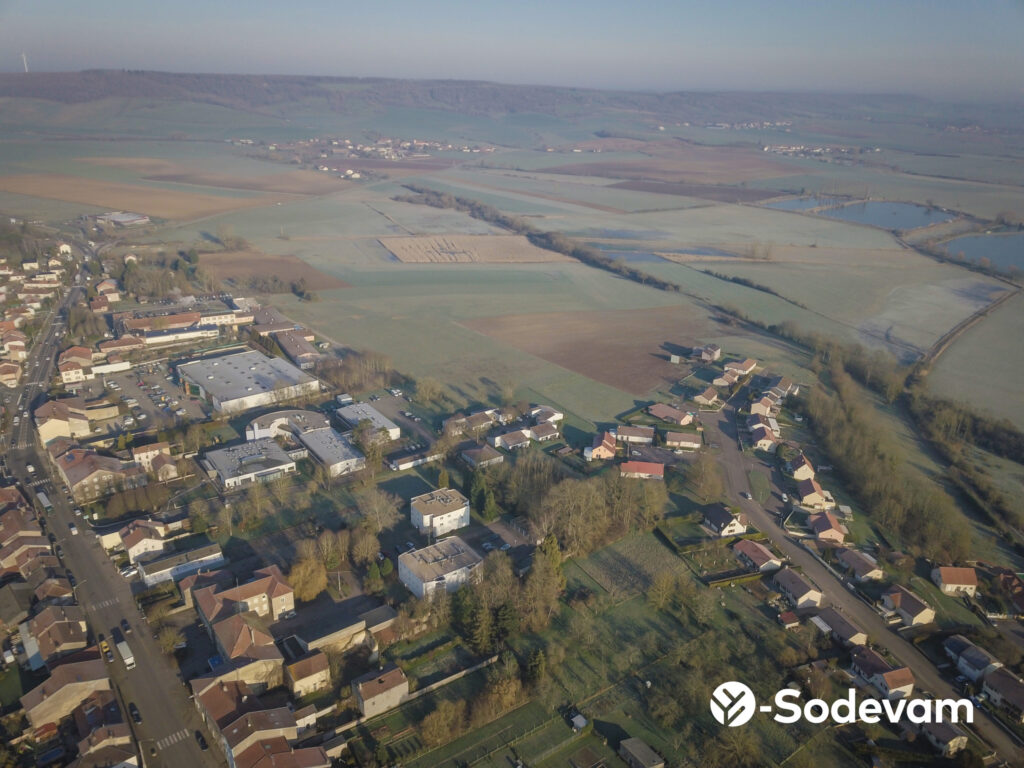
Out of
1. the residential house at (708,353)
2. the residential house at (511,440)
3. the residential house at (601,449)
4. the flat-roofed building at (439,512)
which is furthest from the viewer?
the residential house at (708,353)

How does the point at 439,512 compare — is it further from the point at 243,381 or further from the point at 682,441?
the point at 243,381

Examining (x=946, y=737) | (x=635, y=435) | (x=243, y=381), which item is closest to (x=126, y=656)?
(x=243, y=381)

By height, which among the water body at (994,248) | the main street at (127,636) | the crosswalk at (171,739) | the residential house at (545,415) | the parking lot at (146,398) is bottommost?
the crosswalk at (171,739)

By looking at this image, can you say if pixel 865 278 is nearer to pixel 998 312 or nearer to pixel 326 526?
pixel 998 312

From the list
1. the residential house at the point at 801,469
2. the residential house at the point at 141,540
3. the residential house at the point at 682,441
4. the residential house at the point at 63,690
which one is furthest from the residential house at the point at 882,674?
the residential house at the point at 141,540

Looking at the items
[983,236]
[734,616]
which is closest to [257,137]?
[983,236]

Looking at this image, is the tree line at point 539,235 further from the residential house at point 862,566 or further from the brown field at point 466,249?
the residential house at point 862,566
